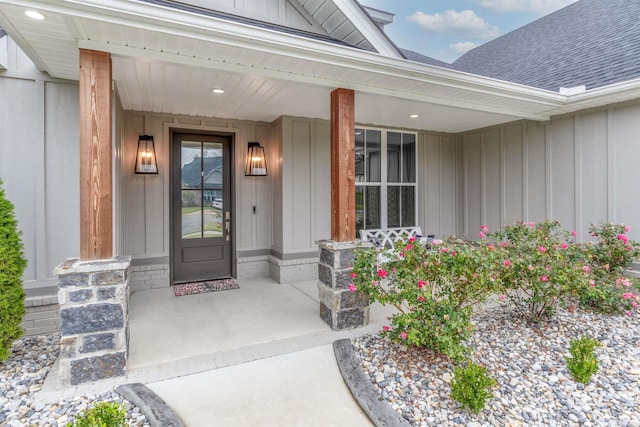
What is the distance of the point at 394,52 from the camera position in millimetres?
4133

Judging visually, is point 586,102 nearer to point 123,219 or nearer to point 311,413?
point 311,413

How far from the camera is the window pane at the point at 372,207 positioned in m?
5.89

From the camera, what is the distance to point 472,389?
2100mm

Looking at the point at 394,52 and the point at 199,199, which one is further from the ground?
the point at 394,52

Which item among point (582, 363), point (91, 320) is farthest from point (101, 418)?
point (582, 363)

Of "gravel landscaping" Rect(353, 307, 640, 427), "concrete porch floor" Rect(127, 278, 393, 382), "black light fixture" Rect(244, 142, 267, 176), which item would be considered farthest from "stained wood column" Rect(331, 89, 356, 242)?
"black light fixture" Rect(244, 142, 267, 176)

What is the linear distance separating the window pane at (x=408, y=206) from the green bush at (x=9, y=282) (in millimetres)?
5382

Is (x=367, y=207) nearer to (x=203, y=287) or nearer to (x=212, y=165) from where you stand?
(x=212, y=165)

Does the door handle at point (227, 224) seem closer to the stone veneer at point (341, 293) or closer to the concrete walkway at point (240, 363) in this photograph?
the concrete walkway at point (240, 363)

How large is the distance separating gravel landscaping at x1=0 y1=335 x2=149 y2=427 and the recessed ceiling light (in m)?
2.53

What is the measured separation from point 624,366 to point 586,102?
3.41m

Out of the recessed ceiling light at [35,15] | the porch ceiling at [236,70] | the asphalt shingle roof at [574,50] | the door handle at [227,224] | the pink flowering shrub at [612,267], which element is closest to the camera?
the recessed ceiling light at [35,15]

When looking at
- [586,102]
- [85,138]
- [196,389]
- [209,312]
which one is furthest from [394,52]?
[196,389]

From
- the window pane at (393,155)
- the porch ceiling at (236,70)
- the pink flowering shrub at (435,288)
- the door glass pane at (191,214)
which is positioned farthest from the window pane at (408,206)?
the door glass pane at (191,214)
